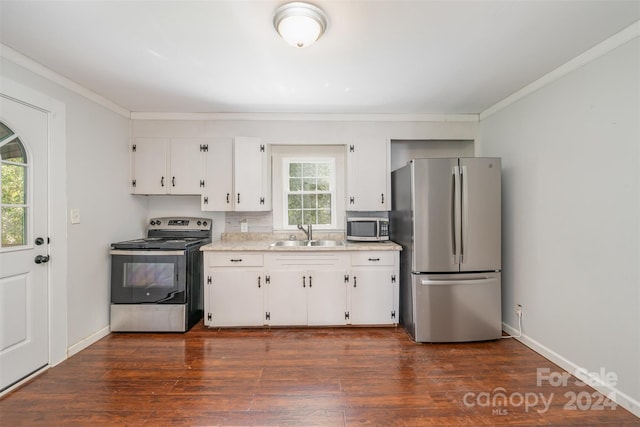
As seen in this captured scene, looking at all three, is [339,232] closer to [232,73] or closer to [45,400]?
[232,73]

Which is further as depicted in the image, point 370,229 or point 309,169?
point 309,169

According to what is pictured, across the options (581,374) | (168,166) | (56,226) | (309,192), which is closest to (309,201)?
(309,192)

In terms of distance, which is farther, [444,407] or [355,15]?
[444,407]

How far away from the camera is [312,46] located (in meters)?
1.92

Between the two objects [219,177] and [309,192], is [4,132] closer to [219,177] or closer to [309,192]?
[219,177]

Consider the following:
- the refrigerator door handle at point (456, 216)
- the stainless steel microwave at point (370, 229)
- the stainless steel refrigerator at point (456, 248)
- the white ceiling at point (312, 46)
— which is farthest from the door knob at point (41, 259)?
the refrigerator door handle at point (456, 216)

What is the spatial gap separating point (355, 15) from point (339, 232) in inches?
92.2

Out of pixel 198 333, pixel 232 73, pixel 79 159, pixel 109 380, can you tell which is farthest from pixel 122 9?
pixel 198 333

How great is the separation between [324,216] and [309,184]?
1.49 feet

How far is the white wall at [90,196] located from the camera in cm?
238

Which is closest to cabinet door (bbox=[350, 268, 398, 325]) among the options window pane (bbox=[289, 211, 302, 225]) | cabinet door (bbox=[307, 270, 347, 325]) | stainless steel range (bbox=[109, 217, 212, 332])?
cabinet door (bbox=[307, 270, 347, 325])

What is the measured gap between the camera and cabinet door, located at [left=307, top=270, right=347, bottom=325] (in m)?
2.89

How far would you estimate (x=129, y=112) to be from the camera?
3.12 meters

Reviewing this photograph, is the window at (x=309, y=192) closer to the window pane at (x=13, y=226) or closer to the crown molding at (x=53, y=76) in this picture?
the crown molding at (x=53, y=76)
